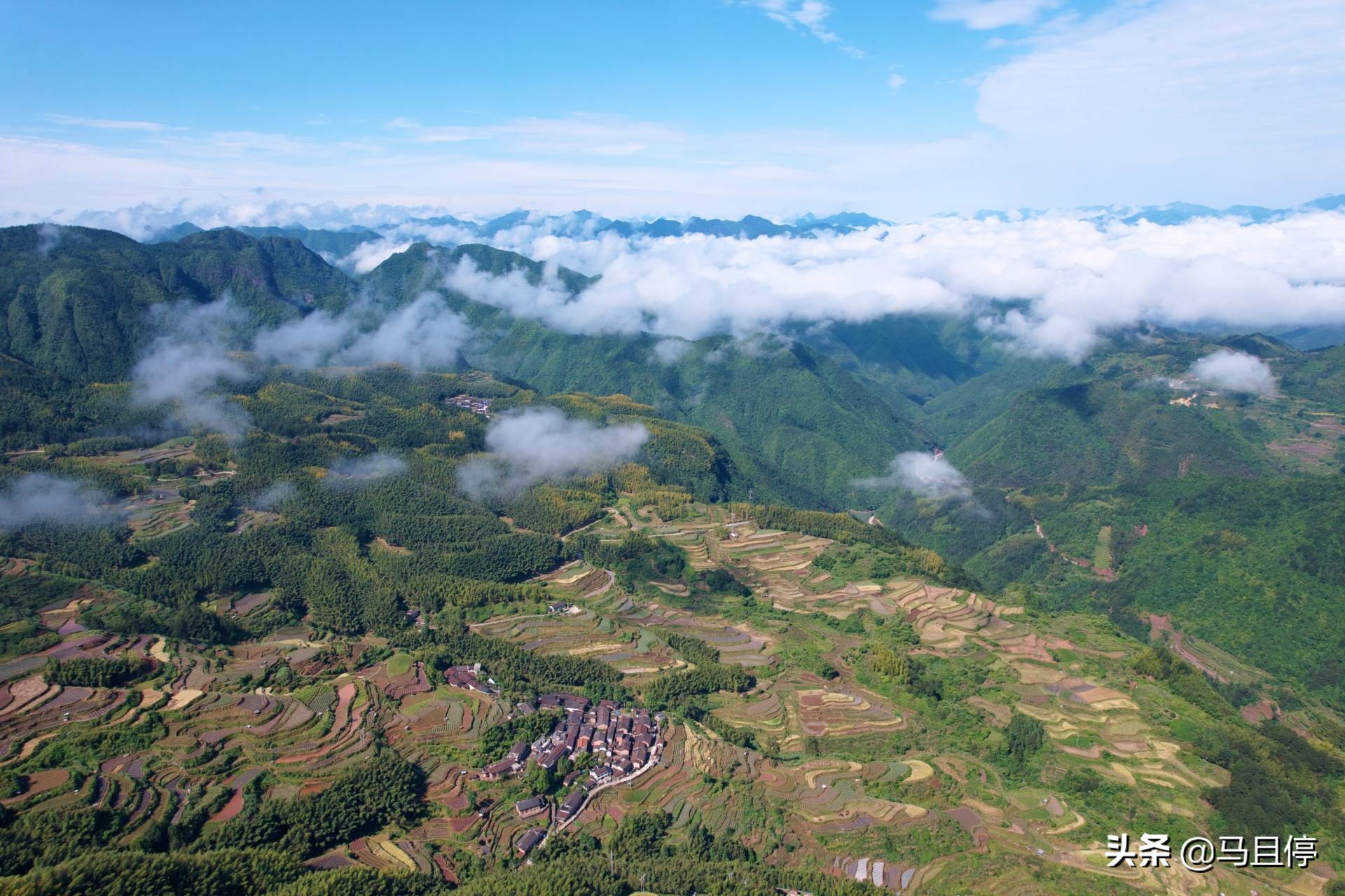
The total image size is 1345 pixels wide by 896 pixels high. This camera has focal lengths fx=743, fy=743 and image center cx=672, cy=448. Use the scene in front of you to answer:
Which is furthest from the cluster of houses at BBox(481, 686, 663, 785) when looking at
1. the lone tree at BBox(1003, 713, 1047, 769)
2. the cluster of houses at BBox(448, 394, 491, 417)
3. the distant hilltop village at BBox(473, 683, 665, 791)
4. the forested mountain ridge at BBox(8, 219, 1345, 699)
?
the cluster of houses at BBox(448, 394, 491, 417)

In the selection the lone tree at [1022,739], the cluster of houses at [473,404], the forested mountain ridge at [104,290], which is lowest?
the lone tree at [1022,739]

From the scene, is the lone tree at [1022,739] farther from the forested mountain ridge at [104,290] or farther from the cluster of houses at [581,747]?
the forested mountain ridge at [104,290]

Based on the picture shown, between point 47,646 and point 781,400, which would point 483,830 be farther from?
point 781,400

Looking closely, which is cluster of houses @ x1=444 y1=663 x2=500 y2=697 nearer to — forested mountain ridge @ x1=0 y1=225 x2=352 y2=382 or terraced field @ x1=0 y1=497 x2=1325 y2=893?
terraced field @ x1=0 y1=497 x2=1325 y2=893

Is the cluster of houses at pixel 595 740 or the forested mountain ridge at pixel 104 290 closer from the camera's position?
the cluster of houses at pixel 595 740

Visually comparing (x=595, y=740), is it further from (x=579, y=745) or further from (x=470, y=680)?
(x=470, y=680)

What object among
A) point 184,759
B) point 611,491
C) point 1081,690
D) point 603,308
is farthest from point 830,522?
point 603,308

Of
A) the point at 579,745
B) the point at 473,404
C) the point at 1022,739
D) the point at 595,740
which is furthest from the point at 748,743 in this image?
the point at 473,404

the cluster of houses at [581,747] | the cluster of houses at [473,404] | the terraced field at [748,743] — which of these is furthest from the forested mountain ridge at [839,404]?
the cluster of houses at [581,747]
